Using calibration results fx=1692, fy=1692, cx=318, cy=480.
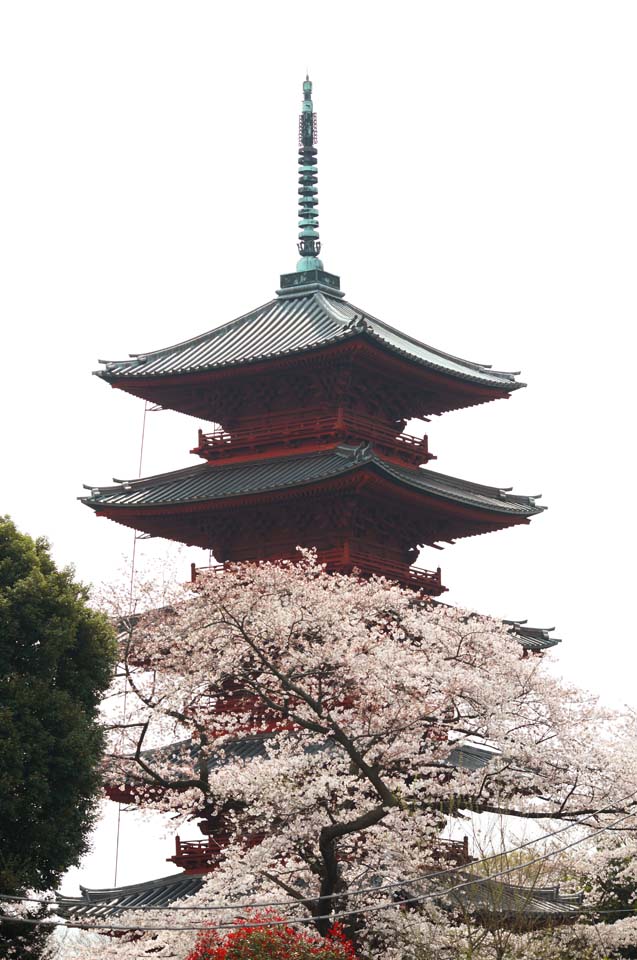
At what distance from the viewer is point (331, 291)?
131ft

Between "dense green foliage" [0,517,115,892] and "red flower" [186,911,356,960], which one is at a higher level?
"dense green foliage" [0,517,115,892]

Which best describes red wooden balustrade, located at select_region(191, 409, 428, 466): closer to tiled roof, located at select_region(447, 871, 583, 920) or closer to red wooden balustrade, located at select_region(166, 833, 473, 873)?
red wooden balustrade, located at select_region(166, 833, 473, 873)

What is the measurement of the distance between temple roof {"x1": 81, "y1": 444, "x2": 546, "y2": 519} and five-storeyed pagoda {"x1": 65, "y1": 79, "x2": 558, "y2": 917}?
0.14ft

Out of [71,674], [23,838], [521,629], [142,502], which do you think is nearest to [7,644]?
[71,674]

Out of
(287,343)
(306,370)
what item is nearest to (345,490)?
(306,370)

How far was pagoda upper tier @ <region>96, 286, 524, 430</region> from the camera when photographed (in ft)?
118

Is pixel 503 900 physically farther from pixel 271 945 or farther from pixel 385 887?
pixel 271 945

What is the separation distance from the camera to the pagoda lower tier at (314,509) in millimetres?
34469

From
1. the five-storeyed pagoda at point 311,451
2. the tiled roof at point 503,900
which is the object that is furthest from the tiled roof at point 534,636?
the tiled roof at point 503,900

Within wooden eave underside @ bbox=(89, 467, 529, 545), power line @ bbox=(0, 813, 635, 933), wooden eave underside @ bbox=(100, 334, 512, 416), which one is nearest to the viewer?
power line @ bbox=(0, 813, 635, 933)

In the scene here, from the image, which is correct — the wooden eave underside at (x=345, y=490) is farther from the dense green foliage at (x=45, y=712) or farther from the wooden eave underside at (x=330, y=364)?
the dense green foliage at (x=45, y=712)

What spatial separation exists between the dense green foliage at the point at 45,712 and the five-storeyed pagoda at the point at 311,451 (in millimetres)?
4912

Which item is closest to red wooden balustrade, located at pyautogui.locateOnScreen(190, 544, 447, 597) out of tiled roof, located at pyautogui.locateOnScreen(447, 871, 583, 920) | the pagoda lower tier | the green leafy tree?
the pagoda lower tier

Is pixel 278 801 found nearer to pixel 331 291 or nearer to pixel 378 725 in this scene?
pixel 378 725
